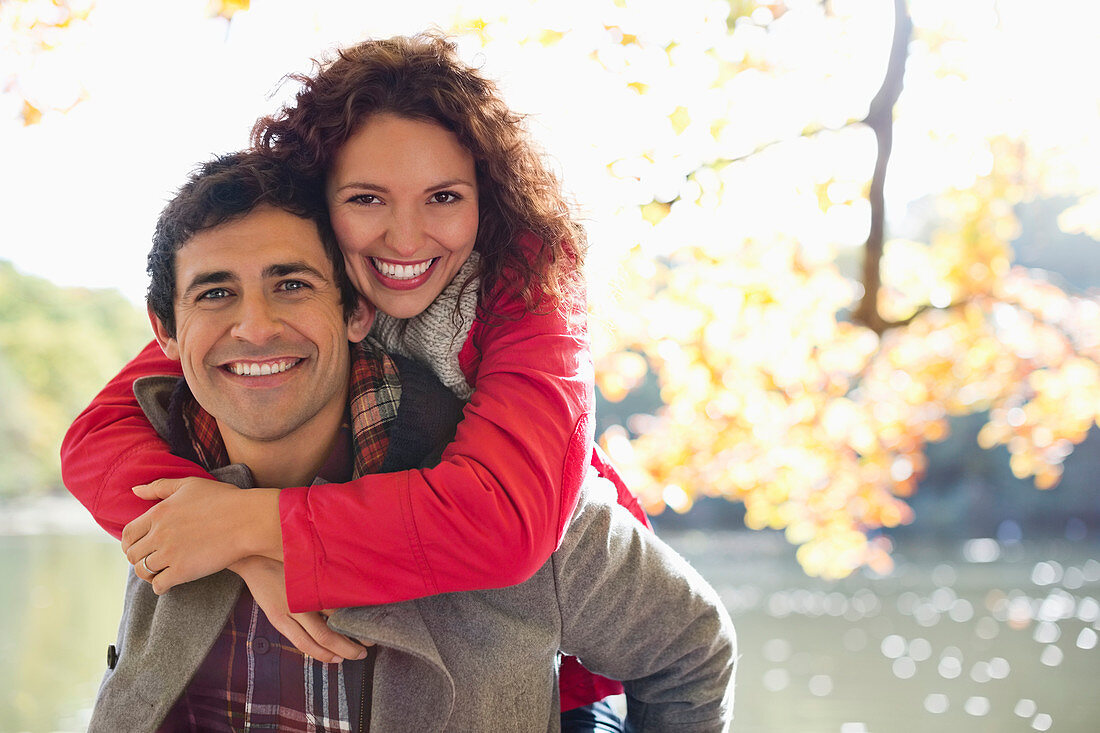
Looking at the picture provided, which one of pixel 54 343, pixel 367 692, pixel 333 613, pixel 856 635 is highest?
pixel 333 613

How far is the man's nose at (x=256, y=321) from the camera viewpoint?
4.52 feet

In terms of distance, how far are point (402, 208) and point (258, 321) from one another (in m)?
0.30

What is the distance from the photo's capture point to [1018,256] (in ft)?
47.9

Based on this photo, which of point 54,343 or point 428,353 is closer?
point 428,353

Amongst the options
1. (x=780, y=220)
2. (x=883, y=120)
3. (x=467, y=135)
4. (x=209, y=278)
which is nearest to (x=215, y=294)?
(x=209, y=278)

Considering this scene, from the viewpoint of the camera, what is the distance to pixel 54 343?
1095cm

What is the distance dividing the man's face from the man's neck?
0.03 m

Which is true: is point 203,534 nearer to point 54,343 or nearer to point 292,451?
point 292,451

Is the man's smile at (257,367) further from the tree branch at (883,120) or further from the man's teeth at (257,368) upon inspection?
the tree branch at (883,120)

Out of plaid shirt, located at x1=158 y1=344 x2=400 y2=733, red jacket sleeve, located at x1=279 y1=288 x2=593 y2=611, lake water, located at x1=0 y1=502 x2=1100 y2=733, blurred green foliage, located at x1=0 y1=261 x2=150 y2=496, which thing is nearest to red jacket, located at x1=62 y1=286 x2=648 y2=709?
red jacket sleeve, located at x1=279 y1=288 x2=593 y2=611

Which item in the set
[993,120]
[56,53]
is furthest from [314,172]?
[993,120]

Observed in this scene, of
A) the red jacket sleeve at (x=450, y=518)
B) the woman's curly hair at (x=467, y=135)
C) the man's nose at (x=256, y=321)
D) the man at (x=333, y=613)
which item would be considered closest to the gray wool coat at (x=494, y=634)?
the man at (x=333, y=613)

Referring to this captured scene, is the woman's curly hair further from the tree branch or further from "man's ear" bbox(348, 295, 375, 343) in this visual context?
the tree branch

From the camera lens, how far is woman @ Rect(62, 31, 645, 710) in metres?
1.22
